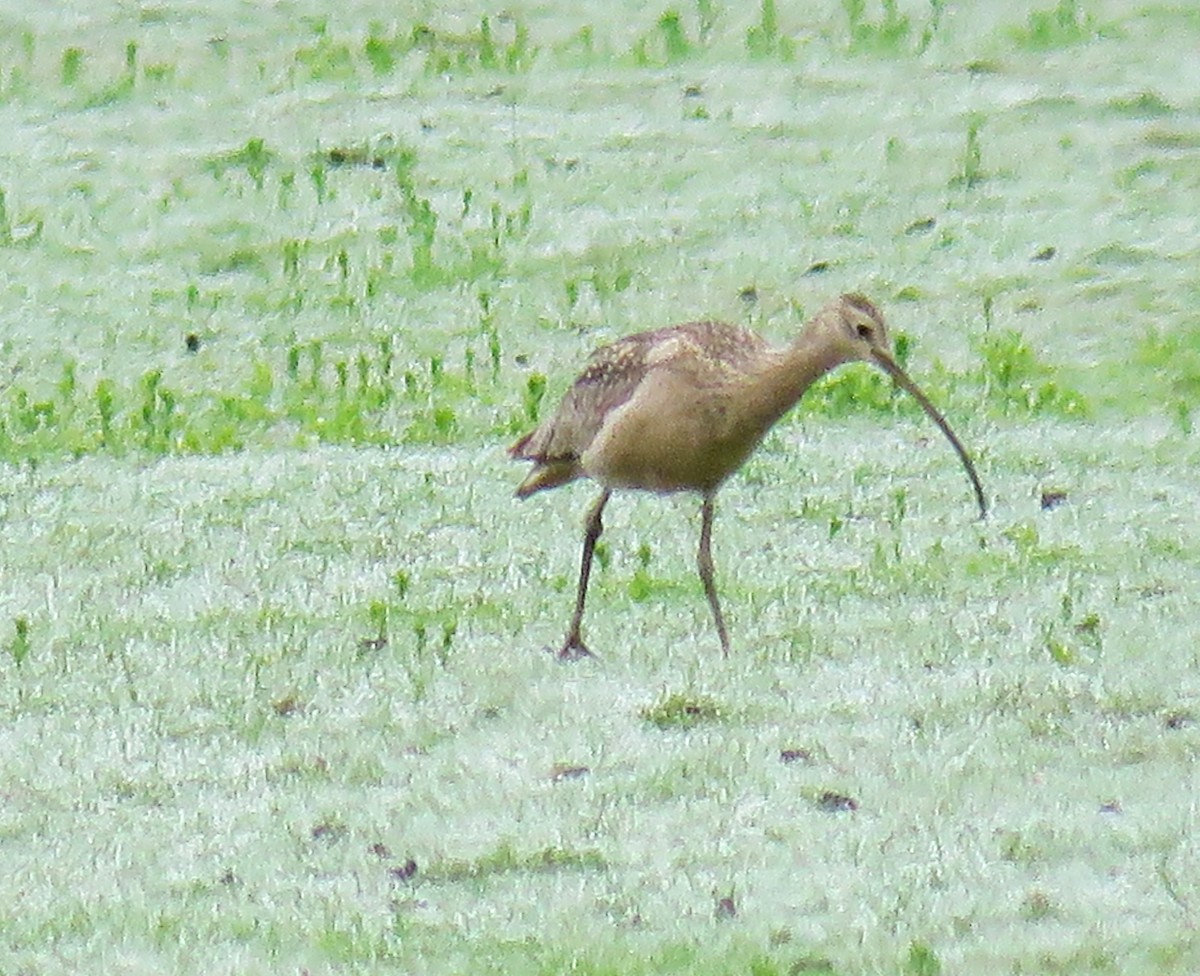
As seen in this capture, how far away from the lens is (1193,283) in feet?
44.4

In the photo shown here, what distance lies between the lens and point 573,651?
8469 mm

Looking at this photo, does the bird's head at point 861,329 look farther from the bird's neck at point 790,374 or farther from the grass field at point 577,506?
the grass field at point 577,506

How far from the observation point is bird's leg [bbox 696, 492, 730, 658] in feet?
27.6

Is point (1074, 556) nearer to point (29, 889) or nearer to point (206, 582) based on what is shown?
point (206, 582)

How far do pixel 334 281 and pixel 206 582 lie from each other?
4.37 meters

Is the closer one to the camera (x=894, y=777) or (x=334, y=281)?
(x=894, y=777)

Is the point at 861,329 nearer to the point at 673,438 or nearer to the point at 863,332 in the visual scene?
the point at 863,332

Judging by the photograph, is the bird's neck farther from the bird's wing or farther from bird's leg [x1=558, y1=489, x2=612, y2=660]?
bird's leg [x1=558, y1=489, x2=612, y2=660]

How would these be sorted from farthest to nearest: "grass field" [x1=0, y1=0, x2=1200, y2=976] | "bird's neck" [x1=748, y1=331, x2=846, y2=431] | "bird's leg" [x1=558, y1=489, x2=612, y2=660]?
"bird's leg" [x1=558, y1=489, x2=612, y2=660] → "bird's neck" [x1=748, y1=331, x2=846, y2=431] → "grass field" [x1=0, y1=0, x2=1200, y2=976]

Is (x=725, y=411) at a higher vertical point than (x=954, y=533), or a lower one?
higher

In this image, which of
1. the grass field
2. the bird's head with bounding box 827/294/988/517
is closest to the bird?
the bird's head with bounding box 827/294/988/517

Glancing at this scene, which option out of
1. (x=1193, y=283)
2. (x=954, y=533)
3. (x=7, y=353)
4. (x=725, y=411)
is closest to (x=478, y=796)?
(x=725, y=411)

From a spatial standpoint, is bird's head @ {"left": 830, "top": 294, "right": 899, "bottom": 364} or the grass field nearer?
the grass field

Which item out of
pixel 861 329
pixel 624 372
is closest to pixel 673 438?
pixel 624 372
